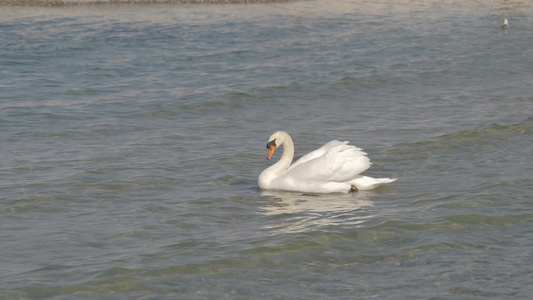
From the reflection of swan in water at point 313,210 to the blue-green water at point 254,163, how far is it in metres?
0.05

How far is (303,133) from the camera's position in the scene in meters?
14.7

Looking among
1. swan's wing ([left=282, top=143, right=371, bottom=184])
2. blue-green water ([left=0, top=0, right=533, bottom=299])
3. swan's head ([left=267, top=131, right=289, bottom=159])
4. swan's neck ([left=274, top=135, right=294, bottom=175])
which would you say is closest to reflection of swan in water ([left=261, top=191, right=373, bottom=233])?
blue-green water ([left=0, top=0, right=533, bottom=299])

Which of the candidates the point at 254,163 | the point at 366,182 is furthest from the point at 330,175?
the point at 254,163

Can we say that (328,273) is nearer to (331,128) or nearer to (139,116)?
(331,128)

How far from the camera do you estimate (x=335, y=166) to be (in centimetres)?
1067

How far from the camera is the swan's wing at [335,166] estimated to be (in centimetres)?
1069

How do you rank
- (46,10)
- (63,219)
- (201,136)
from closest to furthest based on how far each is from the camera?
(63,219), (201,136), (46,10)

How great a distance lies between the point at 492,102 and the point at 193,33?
13308 millimetres

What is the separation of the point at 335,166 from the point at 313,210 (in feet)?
2.87

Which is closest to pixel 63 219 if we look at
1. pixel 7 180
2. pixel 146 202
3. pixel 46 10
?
pixel 146 202

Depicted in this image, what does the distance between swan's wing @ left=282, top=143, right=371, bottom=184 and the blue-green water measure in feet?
0.91

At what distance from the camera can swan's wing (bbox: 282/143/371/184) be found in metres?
10.7

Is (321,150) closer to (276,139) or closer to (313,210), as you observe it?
(276,139)

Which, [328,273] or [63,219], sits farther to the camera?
[63,219]
